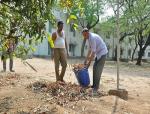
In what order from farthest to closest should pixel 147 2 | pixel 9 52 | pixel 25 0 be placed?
pixel 147 2, pixel 9 52, pixel 25 0

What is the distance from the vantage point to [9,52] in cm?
969

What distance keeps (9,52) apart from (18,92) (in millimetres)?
1117

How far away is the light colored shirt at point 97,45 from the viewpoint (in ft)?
37.1

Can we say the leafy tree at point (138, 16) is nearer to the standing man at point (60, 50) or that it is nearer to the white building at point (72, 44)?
the white building at point (72, 44)

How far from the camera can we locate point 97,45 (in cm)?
1152

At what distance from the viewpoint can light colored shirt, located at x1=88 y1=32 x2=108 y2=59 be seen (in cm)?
1130

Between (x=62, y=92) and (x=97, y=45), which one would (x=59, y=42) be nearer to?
(x=97, y=45)

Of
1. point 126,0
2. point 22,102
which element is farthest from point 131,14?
point 22,102

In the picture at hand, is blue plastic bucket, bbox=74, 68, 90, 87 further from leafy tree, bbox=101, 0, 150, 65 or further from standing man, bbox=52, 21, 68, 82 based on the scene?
leafy tree, bbox=101, 0, 150, 65

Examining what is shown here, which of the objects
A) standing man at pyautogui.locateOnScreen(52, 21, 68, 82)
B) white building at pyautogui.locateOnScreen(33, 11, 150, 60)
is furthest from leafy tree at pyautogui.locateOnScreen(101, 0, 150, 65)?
standing man at pyautogui.locateOnScreen(52, 21, 68, 82)

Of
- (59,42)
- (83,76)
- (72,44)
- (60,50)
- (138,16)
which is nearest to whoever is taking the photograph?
(83,76)

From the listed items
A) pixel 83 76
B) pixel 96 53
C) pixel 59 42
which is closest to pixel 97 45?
pixel 96 53

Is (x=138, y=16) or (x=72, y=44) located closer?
(x=138, y=16)

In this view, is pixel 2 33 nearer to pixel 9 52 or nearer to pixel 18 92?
pixel 9 52
